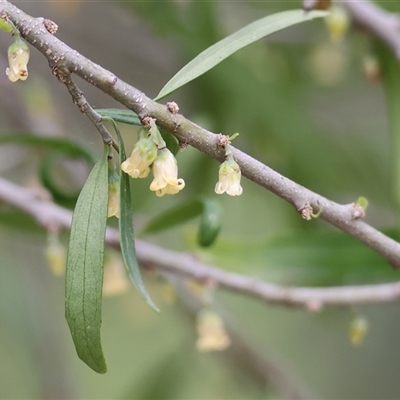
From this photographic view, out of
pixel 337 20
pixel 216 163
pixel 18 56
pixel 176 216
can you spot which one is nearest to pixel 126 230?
pixel 18 56

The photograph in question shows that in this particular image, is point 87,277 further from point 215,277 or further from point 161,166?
point 215,277

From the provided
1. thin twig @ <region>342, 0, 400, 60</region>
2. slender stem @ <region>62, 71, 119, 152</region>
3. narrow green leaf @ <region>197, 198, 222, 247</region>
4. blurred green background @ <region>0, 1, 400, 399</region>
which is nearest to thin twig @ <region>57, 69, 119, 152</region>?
slender stem @ <region>62, 71, 119, 152</region>

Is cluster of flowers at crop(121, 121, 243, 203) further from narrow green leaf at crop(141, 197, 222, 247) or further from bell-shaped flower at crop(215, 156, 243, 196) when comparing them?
narrow green leaf at crop(141, 197, 222, 247)

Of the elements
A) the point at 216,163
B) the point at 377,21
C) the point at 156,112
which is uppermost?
the point at 377,21

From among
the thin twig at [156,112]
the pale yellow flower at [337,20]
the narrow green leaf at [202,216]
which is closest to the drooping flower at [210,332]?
the narrow green leaf at [202,216]

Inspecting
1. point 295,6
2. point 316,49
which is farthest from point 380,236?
point 316,49

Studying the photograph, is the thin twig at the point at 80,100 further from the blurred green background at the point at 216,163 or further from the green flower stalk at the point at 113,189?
the blurred green background at the point at 216,163
